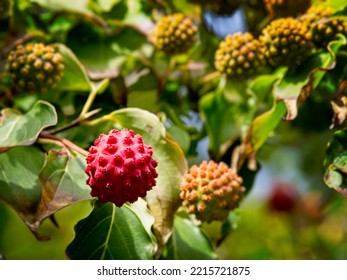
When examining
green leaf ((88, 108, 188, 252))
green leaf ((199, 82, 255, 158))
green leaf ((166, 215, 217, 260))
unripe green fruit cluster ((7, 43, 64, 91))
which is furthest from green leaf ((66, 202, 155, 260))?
green leaf ((199, 82, 255, 158))

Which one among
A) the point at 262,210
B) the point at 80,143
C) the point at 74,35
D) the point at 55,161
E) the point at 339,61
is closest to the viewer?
the point at 55,161

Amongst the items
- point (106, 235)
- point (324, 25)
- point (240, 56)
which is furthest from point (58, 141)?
point (324, 25)

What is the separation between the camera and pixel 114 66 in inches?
65.5

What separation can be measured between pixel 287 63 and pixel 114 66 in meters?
0.36

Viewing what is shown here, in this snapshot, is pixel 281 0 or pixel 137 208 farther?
pixel 281 0

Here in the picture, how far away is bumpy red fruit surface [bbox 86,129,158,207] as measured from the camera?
1.22 m

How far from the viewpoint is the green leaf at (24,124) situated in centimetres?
133

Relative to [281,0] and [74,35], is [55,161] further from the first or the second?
[281,0]

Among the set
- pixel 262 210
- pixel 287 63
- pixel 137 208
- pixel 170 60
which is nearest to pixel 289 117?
pixel 287 63

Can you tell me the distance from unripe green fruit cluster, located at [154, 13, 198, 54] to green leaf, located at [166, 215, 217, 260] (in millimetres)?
377

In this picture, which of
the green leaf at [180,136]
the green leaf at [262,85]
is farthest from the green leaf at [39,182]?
the green leaf at [262,85]

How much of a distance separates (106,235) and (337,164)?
0.40m

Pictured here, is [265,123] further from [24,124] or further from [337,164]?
[24,124]
